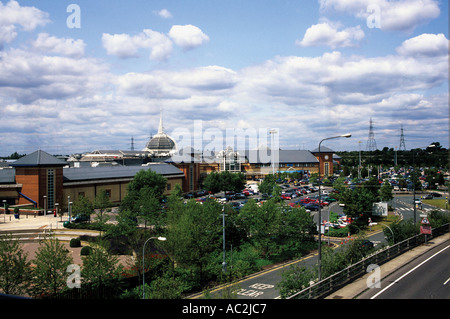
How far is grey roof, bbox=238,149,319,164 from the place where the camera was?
12169 cm

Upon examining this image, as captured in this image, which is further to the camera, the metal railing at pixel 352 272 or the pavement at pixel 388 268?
the pavement at pixel 388 268

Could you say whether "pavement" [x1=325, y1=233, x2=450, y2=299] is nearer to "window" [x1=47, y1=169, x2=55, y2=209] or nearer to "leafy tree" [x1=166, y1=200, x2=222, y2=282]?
"leafy tree" [x1=166, y1=200, x2=222, y2=282]

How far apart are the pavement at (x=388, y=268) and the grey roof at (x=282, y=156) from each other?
289 ft

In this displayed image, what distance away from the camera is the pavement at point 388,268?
16516mm

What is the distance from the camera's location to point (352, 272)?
63.7 ft

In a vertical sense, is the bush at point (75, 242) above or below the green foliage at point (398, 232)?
below

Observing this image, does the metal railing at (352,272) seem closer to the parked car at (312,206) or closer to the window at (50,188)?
the parked car at (312,206)

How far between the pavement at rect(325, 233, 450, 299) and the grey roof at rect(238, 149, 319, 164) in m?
88.2

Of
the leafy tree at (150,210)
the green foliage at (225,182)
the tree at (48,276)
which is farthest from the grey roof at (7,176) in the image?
the tree at (48,276)

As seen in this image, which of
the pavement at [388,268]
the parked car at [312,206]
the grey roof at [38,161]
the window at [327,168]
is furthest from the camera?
the window at [327,168]

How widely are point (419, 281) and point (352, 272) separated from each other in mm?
3548

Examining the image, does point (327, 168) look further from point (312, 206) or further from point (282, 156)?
point (312, 206)

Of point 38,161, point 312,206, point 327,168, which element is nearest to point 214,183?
point 312,206

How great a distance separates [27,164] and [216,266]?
4169cm
